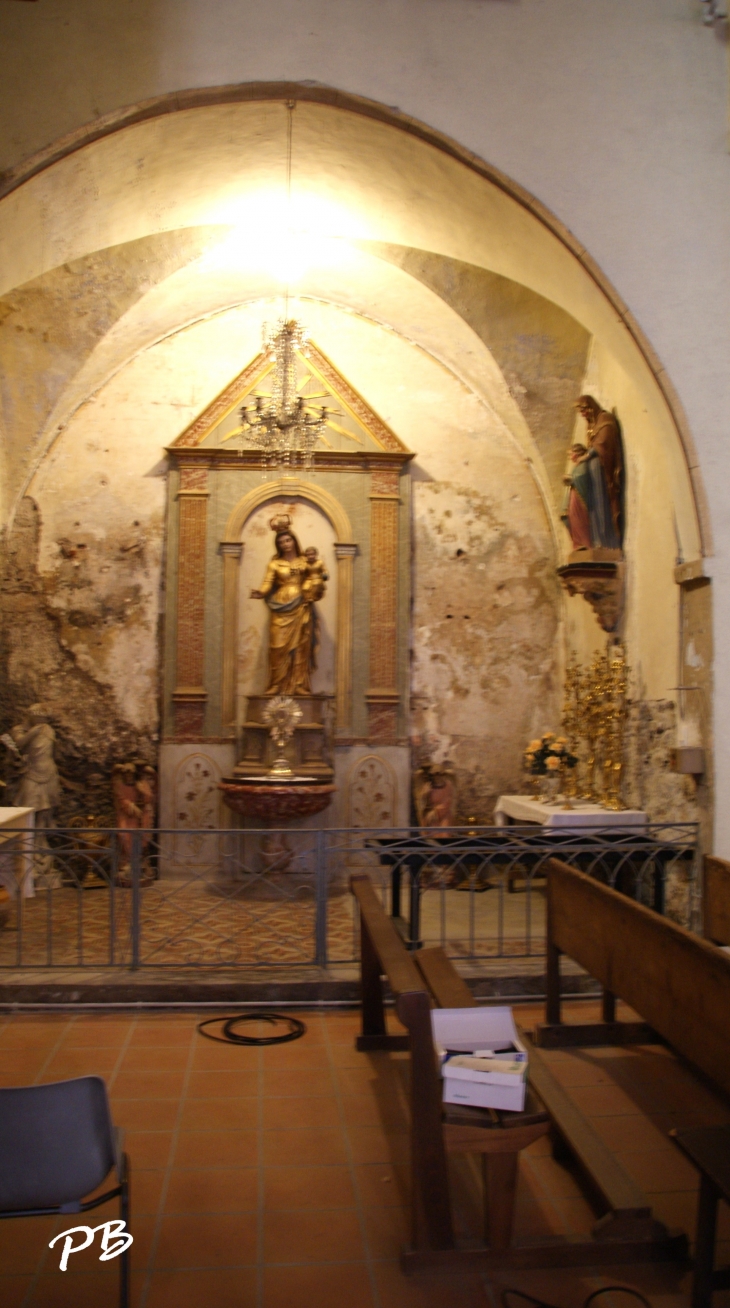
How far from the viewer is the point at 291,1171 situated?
362 centimetres

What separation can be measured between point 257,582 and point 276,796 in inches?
87.6

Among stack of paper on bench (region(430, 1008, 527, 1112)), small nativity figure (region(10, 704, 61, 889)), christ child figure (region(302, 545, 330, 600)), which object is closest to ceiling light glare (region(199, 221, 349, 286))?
christ child figure (region(302, 545, 330, 600))

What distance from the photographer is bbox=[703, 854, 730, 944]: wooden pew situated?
463cm

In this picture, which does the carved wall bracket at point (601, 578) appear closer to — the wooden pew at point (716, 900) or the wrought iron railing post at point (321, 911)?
the wrought iron railing post at point (321, 911)

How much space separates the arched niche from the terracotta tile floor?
175 inches

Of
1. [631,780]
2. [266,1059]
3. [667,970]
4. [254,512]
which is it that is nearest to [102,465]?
[254,512]

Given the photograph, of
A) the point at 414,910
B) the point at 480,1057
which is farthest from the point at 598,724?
the point at 480,1057

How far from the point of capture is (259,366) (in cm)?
970

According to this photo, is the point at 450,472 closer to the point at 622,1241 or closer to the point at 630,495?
the point at 630,495

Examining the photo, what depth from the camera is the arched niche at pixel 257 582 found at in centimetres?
951

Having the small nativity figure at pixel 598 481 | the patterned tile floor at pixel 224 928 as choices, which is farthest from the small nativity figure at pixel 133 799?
the small nativity figure at pixel 598 481

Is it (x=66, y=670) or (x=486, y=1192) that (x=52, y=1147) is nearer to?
(x=486, y=1192)

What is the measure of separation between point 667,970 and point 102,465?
295 inches

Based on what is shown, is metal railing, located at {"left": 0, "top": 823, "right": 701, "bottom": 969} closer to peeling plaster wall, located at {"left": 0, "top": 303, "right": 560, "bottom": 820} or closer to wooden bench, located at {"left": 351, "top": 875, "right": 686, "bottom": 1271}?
peeling plaster wall, located at {"left": 0, "top": 303, "right": 560, "bottom": 820}
